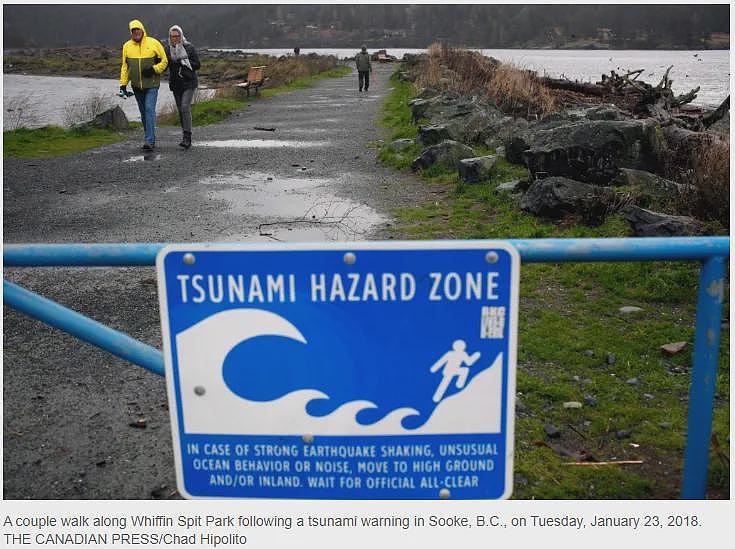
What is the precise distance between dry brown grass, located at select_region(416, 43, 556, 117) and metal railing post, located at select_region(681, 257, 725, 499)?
37.6 feet

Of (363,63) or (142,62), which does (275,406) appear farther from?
(363,63)

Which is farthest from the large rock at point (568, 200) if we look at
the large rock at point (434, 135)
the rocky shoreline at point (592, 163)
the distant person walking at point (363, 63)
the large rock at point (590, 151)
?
the distant person walking at point (363, 63)

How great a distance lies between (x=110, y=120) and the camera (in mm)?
14117

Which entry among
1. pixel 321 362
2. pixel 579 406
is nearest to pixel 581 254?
pixel 321 362

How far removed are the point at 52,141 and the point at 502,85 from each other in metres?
9.02

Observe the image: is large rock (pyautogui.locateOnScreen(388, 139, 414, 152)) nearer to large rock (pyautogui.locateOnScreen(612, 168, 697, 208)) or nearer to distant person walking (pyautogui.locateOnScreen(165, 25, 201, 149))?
distant person walking (pyautogui.locateOnScreen(165, 25, 201, 149))

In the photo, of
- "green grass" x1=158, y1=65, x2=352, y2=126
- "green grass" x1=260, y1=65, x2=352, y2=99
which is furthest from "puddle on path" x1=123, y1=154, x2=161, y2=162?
"green grass" x1=260, y1=65, x2=352, y2=99

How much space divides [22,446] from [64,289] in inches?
86.4

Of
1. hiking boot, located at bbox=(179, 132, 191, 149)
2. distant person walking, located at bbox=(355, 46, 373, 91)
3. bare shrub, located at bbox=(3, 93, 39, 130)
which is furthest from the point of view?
distant person walking, located at bbox=(355, 46, 373, 91)

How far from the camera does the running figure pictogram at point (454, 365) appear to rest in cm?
153

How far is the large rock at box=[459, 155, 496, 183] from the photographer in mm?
7789

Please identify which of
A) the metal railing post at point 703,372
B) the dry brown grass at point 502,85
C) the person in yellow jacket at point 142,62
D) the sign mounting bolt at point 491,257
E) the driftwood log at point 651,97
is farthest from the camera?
the dry brown grass at point 502,85

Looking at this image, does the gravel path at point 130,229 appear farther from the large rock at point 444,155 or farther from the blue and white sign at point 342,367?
the blue and white sign at point 342,367

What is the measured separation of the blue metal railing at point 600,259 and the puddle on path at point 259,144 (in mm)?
10158
